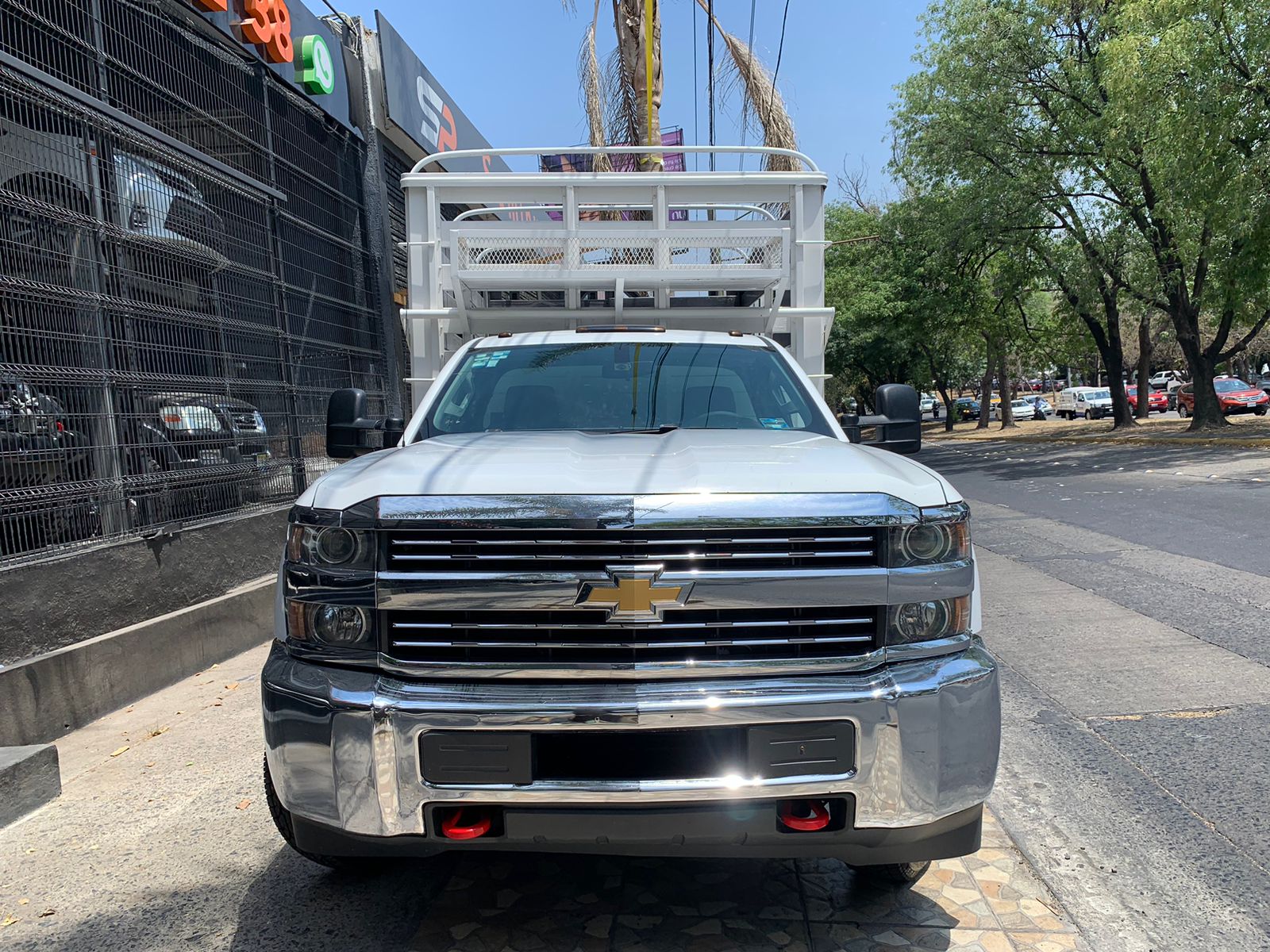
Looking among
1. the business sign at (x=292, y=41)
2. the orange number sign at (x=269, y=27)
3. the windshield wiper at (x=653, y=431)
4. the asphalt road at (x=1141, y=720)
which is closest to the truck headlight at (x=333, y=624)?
the windshield wiper at (x=653, y=431)

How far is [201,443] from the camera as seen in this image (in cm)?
662

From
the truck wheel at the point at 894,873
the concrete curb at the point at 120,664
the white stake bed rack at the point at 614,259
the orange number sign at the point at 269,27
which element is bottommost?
the truck wheel at the point at 894,873

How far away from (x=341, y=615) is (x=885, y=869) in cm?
188

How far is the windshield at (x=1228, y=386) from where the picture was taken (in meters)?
35.4

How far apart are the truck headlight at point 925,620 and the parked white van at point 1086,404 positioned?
145 ft

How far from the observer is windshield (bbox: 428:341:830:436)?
3.92 meters

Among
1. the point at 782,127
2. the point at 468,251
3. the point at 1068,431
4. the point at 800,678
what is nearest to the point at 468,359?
the point at 468,251

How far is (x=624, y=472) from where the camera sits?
264 cm

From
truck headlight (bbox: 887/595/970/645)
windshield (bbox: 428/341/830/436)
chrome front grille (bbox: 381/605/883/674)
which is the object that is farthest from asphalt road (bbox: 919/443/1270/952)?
windshield (bbox: 428/341/830/436)

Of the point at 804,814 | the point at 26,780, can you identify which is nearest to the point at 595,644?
the point at 804,814

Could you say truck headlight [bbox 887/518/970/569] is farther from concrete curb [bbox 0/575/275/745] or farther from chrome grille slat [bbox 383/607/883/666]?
concrete curb [bbox 0/575/275/745]

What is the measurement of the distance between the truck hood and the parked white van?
4397cm

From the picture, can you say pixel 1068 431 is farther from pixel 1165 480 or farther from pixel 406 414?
pixel 406 414

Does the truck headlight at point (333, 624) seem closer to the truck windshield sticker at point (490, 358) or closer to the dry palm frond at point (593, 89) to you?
the truck windshield sticker at point (490, 358)
